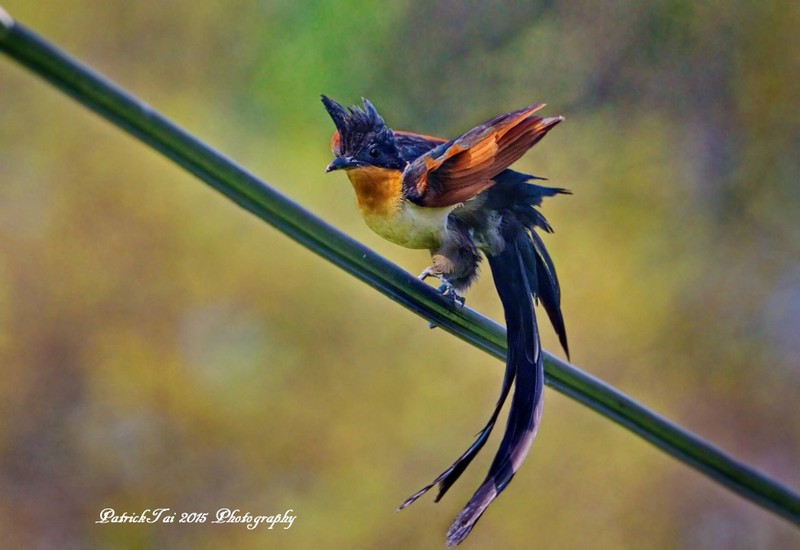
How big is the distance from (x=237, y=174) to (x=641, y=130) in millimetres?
2815

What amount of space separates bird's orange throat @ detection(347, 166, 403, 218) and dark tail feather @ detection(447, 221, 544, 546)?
24 centimetres

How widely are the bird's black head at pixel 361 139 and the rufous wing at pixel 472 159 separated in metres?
0.05

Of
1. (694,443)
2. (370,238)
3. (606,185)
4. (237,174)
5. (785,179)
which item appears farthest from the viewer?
(785,179)

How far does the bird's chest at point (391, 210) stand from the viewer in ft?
4.90

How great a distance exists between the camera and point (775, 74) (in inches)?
145

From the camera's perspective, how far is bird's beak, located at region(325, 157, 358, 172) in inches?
58.1

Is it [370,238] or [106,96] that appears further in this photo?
[370,238]

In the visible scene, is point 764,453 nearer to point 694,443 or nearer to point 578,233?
point 578,233

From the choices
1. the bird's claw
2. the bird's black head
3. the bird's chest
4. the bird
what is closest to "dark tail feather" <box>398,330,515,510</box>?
the bird

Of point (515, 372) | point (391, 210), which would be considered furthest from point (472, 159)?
point (515, 372)

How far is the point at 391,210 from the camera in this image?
1.50 meters

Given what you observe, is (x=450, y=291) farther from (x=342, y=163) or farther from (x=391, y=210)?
(x=342, y=163)

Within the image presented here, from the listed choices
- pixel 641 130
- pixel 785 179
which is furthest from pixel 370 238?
pixel 785 179

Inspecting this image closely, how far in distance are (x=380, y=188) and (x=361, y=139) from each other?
8 centimetres
